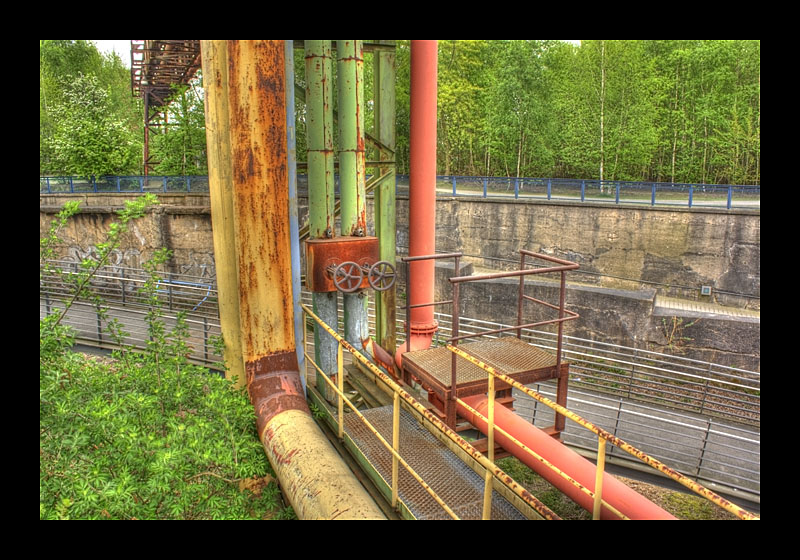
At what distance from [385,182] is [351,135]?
5.25 feet

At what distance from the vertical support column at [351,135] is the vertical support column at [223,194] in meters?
1.31

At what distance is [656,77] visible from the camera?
25359 mm

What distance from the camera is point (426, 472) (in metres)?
4.25

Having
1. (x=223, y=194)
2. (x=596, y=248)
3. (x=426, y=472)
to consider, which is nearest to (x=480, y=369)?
(x=426, y=472)

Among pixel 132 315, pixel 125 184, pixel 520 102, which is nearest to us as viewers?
pixel 132 315

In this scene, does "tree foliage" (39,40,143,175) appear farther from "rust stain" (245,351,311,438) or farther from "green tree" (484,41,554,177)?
"green tree" (484,41,554,177)

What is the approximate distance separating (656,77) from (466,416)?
82.1 ft

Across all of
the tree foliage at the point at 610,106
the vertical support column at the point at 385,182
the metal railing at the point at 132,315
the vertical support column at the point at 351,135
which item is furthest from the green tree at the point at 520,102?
the vertical support column at the point at 351,135

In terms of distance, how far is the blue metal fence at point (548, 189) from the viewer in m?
17.3

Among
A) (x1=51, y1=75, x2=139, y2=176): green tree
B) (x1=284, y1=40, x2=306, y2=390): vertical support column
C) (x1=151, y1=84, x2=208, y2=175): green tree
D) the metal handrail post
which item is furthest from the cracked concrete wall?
the metal handrail post

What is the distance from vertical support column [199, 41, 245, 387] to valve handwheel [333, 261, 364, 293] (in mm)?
996

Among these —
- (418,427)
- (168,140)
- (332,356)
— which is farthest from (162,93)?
(418,427)

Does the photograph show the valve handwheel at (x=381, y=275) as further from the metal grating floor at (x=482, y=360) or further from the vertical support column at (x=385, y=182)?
the vertical support column at (x=385, y=182)

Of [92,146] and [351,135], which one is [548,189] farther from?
[92,146]
